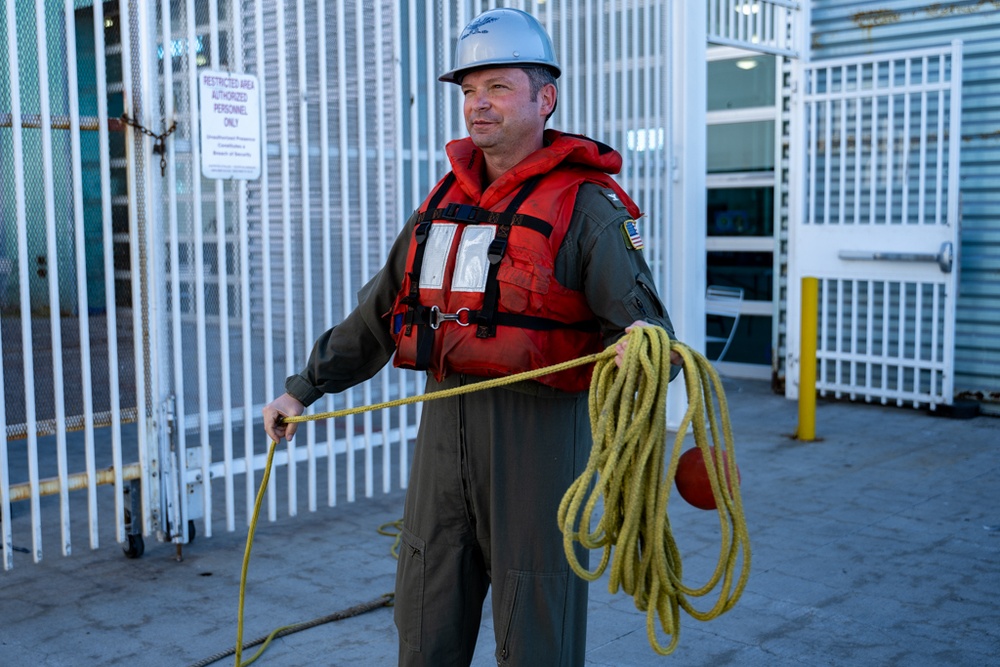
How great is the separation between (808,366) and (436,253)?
560 centimetres

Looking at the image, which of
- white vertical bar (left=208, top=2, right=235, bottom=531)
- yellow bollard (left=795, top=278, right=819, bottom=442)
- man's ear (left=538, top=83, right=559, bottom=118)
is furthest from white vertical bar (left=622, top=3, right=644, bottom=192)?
man's ear (left=538, top=83, right=559, bottom=118)

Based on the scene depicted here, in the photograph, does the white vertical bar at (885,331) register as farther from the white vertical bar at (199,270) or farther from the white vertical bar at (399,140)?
the white vertical bar at (199,270)

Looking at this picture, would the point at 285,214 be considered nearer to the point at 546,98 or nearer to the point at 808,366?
the point at 546,98

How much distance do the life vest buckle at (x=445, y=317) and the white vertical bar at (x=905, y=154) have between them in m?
6.94

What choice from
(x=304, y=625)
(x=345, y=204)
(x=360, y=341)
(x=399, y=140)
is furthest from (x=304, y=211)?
(x=360, y=341)

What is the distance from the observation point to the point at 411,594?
3086 mm

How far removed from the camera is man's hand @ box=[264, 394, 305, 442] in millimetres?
3311

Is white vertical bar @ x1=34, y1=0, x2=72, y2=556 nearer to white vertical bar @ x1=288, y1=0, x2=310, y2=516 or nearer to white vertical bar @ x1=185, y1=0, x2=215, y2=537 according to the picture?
white vertical bar @ x1=185, y1=0, x2=215, y2=537

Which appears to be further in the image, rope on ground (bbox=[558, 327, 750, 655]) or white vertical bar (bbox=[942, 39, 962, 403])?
white vertical bar (bbox=[942, 39, 962, 403])

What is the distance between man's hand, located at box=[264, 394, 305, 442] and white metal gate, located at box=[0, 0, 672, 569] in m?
2.02

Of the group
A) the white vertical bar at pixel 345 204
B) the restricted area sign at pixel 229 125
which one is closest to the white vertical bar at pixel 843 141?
the white vertical bar at pixel 345 204

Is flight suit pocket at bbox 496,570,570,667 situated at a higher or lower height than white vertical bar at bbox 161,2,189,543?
lower

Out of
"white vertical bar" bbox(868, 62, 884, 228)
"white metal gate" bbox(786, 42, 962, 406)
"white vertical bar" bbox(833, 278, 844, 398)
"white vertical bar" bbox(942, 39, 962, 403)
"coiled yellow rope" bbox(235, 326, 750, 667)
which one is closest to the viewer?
"coiled yellow rope" bbox(235, 326, 750, 667)

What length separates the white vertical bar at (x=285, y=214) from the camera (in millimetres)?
5652
